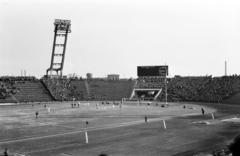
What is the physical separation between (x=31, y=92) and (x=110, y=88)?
30.5m

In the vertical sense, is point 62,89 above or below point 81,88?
below

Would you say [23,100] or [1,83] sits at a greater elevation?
[1,83]

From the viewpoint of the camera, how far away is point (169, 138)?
28.5 m

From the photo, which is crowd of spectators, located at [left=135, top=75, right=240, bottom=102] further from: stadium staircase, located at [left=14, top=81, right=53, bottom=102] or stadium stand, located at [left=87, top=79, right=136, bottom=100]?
stadium staircase, located at [left=14, top=81, right=53, bottom=102]

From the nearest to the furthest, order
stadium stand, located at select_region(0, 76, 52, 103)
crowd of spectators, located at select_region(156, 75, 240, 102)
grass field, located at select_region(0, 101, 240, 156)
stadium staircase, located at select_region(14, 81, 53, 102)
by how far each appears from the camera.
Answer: grass field, located at select_region(0, 101, 240, 156)
stadium stand, located at select_region(0, 76, 52, 103)
crowd of spectators, located at select_region(156, 75, 240, 102)
stadium staircase, located at select_region(14, 81, 53, 102)

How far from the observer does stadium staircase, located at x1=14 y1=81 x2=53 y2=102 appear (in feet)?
281

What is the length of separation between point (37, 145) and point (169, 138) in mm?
13565

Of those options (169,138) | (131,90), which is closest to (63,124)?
(169,138)

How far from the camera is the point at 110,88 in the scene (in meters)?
105

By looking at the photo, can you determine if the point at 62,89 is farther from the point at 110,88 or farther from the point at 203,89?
the point at 203,89

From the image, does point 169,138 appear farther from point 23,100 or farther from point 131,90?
point 131,90

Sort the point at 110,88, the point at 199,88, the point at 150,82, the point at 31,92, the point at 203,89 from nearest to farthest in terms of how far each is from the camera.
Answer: the point at 31,92 < the point at 203,89 < the point at 199,88 < the point at 110,88 < the point at 150,82

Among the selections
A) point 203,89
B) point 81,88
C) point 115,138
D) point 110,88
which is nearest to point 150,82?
point 110,88

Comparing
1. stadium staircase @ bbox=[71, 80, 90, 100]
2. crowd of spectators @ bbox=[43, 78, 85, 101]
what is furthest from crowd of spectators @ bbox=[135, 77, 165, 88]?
crowd of spectators @ bbox=[43, 78, 85, 101]
